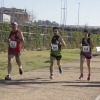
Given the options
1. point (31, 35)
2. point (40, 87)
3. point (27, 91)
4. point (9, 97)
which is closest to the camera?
point (9, 97)

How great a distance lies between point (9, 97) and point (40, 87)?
2.11m

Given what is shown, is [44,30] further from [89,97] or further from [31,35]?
[89,97]

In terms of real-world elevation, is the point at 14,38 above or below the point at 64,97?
above

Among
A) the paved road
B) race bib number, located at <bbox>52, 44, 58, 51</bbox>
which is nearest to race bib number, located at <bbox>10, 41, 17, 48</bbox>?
the paved road

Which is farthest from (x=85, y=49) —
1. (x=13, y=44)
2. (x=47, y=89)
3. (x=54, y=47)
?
(x=47, y=89)

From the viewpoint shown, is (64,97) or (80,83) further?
(80,83)

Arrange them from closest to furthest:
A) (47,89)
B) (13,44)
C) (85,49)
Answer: (47,89) → (13,44) → (85,49)

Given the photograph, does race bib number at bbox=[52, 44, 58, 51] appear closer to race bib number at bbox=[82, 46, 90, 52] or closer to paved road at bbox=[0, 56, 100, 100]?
race bib number at bbox=[82, 46, 90, 52]

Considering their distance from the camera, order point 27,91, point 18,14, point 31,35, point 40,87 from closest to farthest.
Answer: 1. point 27,91
2. point 40,87
3. point 31,35
4. point 18,14

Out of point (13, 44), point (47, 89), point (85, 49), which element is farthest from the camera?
point (85, 49)

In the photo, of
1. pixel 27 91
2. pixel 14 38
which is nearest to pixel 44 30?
pixel 14 38

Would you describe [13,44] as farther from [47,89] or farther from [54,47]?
[47,89]

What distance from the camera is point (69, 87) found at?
12242 millimetres

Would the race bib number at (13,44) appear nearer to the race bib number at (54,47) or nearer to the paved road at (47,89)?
the paved road at (47,89)
